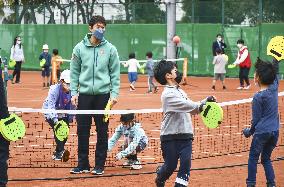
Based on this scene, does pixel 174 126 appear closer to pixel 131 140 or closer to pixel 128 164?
pixel 131 140

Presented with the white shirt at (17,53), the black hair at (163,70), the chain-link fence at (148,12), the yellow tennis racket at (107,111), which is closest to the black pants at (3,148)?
the black hair at (163,70)

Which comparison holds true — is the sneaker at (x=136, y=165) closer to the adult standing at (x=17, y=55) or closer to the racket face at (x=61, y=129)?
the racket face at (x=61, y=129)

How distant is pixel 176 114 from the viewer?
8.26 m

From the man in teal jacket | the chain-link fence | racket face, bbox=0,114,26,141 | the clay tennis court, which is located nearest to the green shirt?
the man in teal jacket

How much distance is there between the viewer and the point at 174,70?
8234mm

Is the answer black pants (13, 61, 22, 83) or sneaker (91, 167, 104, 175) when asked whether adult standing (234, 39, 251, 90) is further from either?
sneaker (91, 167, 104, 175)

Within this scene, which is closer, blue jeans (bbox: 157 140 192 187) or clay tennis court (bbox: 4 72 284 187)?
blue jeans (bbox: 157 140 192 187)

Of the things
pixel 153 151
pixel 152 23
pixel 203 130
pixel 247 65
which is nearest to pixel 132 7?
pixel 152 23

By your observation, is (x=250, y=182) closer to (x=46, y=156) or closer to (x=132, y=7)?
(x=46, y=156)

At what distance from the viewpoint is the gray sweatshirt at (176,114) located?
813 cm

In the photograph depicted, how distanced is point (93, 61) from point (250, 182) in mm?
2660

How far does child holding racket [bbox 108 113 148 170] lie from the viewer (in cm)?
1066

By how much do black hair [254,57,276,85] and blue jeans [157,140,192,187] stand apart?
1277 millimetres

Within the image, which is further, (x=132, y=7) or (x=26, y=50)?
(x=26, y=50)
